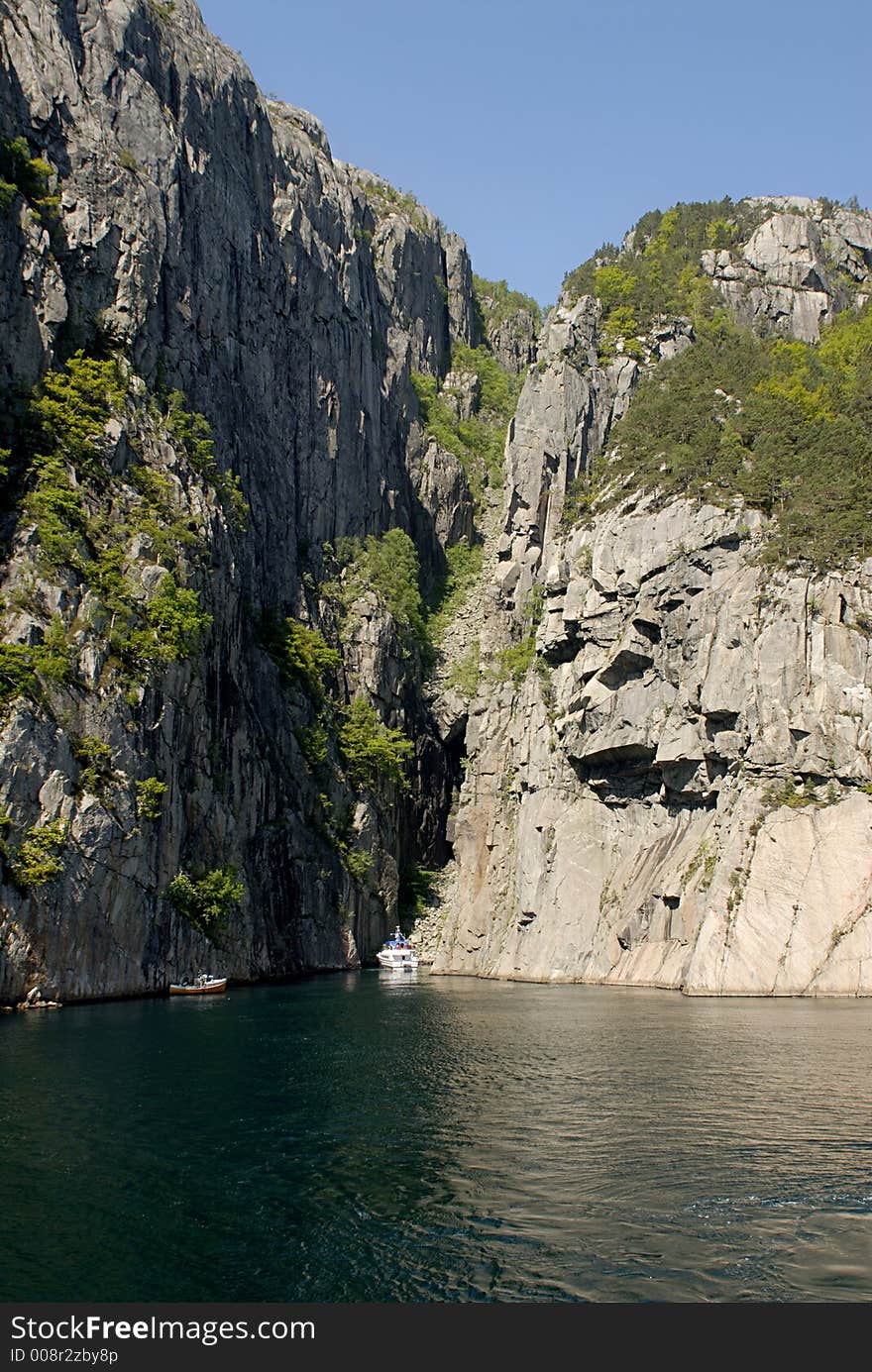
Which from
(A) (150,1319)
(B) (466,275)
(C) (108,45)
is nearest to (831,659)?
(A) (150,1319)

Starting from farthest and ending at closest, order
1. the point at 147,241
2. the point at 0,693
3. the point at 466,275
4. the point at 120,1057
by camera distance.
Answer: the point at 466,275 < the point at 147,241 < the point at 0,693 < the point at 120,1057

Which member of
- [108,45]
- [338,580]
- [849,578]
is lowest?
→ [849,578]

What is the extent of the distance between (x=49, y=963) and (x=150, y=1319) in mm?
44985

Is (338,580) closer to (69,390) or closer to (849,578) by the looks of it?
(69,390)

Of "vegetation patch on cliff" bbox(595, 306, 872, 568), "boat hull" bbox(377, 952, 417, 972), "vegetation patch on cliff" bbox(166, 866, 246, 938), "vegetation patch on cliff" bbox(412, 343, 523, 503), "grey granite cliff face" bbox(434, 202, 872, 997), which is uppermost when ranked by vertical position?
"vegetation patch on cliff" bbox(412, 343, 523, 503)

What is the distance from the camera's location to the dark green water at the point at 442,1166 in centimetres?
1817

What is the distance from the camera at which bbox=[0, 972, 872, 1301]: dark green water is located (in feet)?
A: 59.6

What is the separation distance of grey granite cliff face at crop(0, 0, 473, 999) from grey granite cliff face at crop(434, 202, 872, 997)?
14582mm

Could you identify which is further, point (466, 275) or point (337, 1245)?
point (466, 275)

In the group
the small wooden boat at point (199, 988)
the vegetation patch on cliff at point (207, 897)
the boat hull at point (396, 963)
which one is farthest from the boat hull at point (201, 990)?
the boat hull at point (396, 963)

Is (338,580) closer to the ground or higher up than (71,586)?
higher up

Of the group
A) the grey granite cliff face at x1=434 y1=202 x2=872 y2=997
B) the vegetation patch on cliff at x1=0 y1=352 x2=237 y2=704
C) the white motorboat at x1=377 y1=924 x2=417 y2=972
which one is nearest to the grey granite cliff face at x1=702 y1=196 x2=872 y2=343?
the grey granite cliff face at x1=434 y1=202 x2=872 y2=997

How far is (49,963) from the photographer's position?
58250mm

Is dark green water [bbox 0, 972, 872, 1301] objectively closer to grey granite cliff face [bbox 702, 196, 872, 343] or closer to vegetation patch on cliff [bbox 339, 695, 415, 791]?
vegetation patch on cliff [bbox 339, 695, 415, 791]
